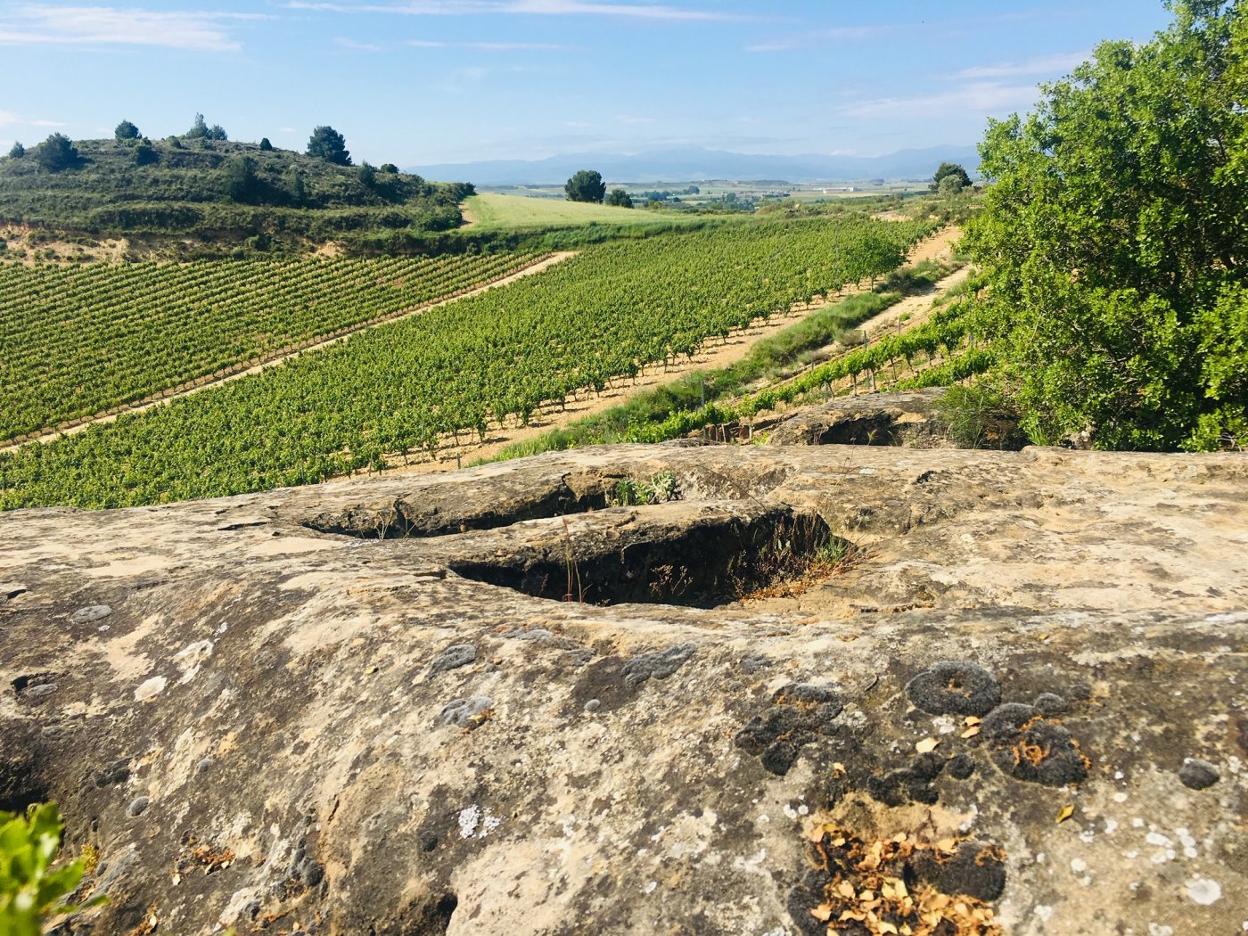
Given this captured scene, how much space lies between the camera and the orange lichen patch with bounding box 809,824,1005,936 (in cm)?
359

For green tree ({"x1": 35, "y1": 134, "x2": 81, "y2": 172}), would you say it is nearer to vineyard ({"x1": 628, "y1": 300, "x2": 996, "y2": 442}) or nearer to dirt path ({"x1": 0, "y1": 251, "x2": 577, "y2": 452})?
dirt path ({"x1": 0, "y1": 251, "x2": 577, "y2": 452})

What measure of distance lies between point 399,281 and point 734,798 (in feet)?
347

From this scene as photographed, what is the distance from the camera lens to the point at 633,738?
480 cm


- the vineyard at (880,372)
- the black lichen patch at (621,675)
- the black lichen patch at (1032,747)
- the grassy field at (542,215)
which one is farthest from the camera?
the grassy field at (542,215)

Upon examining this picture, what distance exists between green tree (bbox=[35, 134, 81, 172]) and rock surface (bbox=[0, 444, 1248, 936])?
7620 inches

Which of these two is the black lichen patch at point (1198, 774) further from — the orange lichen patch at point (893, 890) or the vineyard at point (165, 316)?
the vineyard at point (165, 316)

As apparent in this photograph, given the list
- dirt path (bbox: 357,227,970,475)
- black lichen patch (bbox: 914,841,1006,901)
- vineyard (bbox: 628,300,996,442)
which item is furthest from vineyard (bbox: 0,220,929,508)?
black lichen patch (bbox: 914,841,1006,901)

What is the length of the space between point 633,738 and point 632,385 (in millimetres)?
51934

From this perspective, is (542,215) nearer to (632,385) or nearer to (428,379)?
(428,379)

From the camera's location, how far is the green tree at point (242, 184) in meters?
131

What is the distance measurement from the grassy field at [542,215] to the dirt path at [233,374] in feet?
102

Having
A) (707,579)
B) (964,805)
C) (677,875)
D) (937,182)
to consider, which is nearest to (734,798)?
(677,875)

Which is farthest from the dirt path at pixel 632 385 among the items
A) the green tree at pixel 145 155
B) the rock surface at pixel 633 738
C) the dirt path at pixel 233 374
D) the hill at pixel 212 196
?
the green tree at pixel 145 155

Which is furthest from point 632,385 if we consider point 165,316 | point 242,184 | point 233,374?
point 242,184
